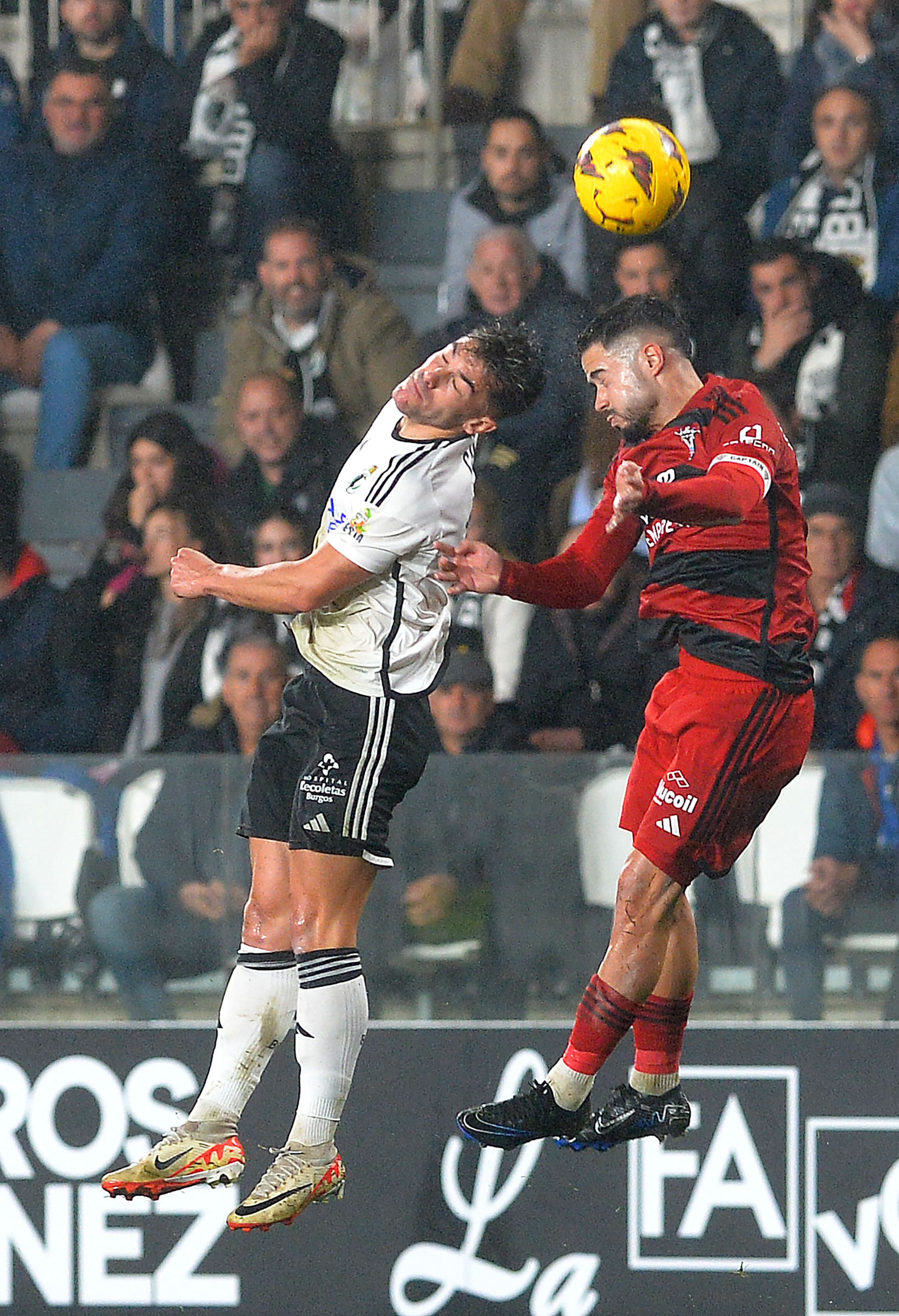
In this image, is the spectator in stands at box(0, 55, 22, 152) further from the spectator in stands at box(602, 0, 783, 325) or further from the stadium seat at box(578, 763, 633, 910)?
the stadium seat at box(578, 763, 633, 910)

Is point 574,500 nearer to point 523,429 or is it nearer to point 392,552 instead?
point 523,429

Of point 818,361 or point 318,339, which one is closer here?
point 818,361

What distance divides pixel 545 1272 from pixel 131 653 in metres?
2.75

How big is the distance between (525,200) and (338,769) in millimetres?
3932

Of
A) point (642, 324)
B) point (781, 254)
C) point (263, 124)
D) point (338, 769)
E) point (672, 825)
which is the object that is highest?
point (263, 124)

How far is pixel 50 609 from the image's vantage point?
770 centimetres

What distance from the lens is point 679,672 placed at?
484 centimetres

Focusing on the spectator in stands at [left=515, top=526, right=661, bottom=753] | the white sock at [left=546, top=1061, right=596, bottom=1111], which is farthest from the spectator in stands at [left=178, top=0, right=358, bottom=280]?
the white sock at [left=546, top=1061, right=596, bottom=1111]

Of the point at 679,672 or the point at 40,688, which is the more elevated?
the point at 679,672

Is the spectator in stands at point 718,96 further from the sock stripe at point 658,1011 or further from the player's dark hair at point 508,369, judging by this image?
the sock stripe at point 658,1011

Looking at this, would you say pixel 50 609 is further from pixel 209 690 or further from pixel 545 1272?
pixel 545 1272

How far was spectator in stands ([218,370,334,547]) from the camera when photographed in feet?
25.1

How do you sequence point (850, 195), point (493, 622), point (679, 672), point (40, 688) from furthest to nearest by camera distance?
point (850, 195) < point (40, 688) < point (493, 622) < point (679, 672)

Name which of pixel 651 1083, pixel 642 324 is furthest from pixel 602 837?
pixel 642 324
